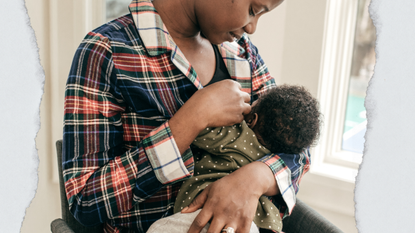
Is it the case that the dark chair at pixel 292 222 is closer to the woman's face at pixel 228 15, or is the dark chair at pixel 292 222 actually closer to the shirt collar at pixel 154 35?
the shirt collar at pixel 154 35

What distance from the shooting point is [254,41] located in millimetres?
1587

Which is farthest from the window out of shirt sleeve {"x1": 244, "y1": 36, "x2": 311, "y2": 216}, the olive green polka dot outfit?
the olive green polka dot outfit

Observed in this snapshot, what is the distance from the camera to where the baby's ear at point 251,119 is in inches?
37.9

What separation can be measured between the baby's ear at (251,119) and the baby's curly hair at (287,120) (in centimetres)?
1

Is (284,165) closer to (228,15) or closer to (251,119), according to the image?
(251,119)

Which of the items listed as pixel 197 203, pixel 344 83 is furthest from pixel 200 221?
pixel 344 83

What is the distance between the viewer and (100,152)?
766mm

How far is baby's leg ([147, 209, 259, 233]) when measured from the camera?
72cm

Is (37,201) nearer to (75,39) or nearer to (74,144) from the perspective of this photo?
(75,39)

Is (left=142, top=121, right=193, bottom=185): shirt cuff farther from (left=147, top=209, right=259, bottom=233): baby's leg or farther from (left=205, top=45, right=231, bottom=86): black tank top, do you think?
(left=205, top=45, right=231, bottom=86): black tank top

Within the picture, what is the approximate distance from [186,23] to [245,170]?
17.5 inches

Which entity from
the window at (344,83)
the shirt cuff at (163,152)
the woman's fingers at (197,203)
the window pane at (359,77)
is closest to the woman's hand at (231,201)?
the woman's fingers at (197,203)

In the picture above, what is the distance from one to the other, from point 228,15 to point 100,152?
0.47 metres

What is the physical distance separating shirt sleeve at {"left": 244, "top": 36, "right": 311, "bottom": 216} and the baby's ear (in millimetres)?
113
